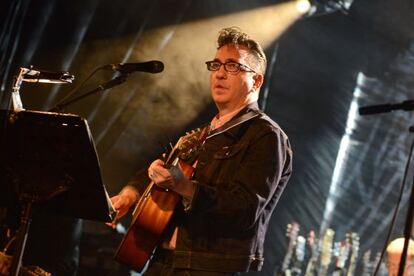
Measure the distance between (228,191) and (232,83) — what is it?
0.79 meters

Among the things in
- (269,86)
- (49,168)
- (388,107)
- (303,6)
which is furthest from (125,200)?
(303,6)

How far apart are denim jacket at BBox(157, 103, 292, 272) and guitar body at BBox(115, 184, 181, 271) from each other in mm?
82

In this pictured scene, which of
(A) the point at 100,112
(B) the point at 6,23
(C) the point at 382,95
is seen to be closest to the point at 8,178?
(B) the point at 6,23

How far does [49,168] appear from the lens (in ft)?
9.60

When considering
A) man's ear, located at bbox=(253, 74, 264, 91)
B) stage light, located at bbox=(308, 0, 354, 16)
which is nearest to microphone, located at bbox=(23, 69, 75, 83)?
man's ear, located at bbox=(253, 74, 264, 91)

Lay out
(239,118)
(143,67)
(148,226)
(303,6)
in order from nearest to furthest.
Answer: (148,226) < (239,118) < (143,67) < (303,6)

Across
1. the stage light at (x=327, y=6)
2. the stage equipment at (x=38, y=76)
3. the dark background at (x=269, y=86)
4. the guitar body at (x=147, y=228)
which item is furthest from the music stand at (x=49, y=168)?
the stage light at (x=327, y=6)

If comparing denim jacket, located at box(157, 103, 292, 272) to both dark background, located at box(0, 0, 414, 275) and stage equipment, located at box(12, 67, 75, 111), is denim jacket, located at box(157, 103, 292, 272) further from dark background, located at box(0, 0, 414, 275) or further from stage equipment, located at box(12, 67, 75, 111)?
dark background, located at box(0, 0, 414, 275)

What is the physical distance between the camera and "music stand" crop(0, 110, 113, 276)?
9.04ft

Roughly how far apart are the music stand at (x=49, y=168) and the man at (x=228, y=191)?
350 millimetres

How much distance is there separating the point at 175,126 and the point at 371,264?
16.8 ft

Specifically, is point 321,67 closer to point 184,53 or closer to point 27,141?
point 184,53

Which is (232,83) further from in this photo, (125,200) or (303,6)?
(303,6)

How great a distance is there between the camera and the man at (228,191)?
9.67 ft
